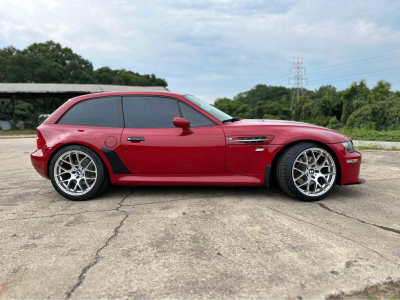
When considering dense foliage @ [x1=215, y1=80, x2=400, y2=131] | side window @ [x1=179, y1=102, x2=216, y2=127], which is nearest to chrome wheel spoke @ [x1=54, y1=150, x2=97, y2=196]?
side window @ [x1=179, y1=102, x2=216, y2=127]

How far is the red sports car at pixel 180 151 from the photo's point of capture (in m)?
3.36

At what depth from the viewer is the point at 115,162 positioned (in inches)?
138

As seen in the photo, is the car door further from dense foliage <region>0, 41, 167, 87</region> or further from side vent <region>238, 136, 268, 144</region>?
dense foliage <region>0, 41, 167, 87</region>

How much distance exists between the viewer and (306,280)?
5.87 feet

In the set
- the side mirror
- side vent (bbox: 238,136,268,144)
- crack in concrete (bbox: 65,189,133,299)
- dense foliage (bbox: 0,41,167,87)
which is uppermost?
dense foliage (bbox: 0,41,167,87)

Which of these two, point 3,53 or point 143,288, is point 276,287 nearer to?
point 143,288

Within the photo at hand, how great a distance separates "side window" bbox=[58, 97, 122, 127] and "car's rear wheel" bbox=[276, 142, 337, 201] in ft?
7.01

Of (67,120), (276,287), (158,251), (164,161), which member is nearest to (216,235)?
(158,251)

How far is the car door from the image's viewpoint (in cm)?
338

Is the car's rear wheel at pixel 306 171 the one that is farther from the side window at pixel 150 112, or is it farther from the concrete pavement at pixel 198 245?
the side window at pixel 150 112

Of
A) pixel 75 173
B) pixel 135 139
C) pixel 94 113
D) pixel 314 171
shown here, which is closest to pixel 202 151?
pixel 135 139

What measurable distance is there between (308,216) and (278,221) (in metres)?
0.36

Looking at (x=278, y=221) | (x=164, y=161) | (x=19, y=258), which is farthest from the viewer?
(x=164, y=161)

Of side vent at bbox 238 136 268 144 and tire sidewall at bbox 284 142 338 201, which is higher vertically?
side vent at bbox 238 136 268 144
